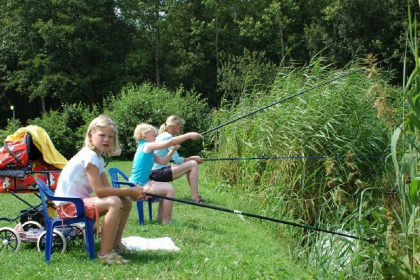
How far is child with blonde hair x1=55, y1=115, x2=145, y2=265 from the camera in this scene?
13.9 feet

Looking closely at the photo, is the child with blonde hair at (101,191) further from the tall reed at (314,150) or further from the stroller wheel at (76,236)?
the tall reed at (314,150)

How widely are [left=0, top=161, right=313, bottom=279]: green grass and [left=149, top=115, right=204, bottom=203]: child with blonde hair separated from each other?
0.66m

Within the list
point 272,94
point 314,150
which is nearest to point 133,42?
point 272,94

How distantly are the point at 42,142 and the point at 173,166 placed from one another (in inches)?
81.0

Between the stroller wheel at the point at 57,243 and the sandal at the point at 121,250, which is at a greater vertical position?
the stroller wheel at the point at 57,243

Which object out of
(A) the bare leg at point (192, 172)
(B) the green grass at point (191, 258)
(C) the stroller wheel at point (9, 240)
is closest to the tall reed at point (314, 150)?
(B) the green grass at point (191, 258)

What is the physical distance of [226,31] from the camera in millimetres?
34688

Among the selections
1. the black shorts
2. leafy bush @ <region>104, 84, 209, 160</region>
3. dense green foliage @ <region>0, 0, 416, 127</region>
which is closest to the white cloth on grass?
the black shorts

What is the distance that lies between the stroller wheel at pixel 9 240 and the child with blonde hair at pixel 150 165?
1588 millimetres

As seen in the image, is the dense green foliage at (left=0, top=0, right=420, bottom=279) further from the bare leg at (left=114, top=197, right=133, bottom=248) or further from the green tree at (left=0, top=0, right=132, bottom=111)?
the bare leg at (left=114, top=197, right=133, bottom=248)

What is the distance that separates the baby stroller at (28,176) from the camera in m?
4.79

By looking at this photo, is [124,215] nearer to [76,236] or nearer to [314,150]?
[76,236]

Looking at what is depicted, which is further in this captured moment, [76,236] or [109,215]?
[76,236]

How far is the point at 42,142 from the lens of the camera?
5590mm
